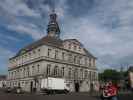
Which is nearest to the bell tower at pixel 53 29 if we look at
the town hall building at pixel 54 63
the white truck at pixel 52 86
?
the town hall building at pixel 54 63

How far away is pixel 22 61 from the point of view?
65000 mm

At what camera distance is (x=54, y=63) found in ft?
181

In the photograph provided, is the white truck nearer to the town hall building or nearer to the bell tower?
the town hall building

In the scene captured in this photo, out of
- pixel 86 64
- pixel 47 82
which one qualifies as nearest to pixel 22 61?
pixel 86 64

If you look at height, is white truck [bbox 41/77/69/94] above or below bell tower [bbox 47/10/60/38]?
below

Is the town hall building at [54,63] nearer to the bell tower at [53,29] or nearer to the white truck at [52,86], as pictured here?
the bell tower at [53,29]

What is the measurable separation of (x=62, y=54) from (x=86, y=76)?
12.0m

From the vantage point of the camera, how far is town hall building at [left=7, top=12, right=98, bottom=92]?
5403 cm

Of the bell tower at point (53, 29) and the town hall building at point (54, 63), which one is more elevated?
the bell tower at point (53, 29)

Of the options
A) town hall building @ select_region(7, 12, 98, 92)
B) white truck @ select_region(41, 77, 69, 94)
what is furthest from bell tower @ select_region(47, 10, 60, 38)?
white truck @ select_region(41, 77, 69, 94)

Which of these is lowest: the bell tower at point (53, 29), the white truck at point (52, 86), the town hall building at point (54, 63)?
the white truck at point (52, 86)

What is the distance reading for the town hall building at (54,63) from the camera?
Answer: 54031mm

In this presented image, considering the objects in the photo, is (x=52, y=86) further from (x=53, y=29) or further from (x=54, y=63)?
(x=53, y=29)

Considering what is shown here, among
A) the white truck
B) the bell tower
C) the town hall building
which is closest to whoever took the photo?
the white truck
